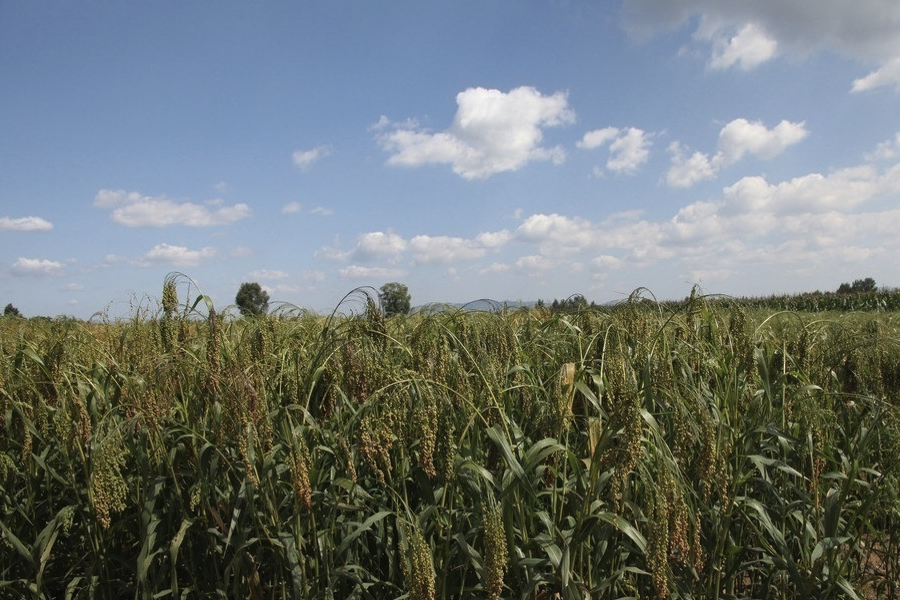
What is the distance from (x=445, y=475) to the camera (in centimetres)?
204

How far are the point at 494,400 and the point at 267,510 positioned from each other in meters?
0.94

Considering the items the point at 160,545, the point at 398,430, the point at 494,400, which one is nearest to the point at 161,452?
the point at 160,545

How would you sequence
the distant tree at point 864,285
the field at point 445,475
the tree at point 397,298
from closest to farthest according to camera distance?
the field at point 445,475 → the tree at point 397,298 → the distant tree at point 864,285

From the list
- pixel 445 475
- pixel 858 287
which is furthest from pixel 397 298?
pixel 858 287

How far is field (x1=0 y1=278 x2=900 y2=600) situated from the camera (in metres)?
1.99

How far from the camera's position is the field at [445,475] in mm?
1991

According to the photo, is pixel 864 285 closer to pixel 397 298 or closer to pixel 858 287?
pixel 858 287

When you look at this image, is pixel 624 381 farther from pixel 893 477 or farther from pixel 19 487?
pixel 19 487

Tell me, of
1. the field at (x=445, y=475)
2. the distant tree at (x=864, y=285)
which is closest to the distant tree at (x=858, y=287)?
the distant tree at (x=864, y=285)

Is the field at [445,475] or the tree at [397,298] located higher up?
the tree at [397,298]

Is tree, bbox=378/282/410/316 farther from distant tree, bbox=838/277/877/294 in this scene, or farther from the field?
distant tree, bbox=838/277/877/294

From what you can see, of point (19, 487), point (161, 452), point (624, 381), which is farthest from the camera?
point (19, 487)

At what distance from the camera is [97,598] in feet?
8.51

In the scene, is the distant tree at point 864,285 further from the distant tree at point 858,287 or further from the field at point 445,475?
the field at point 445,475
